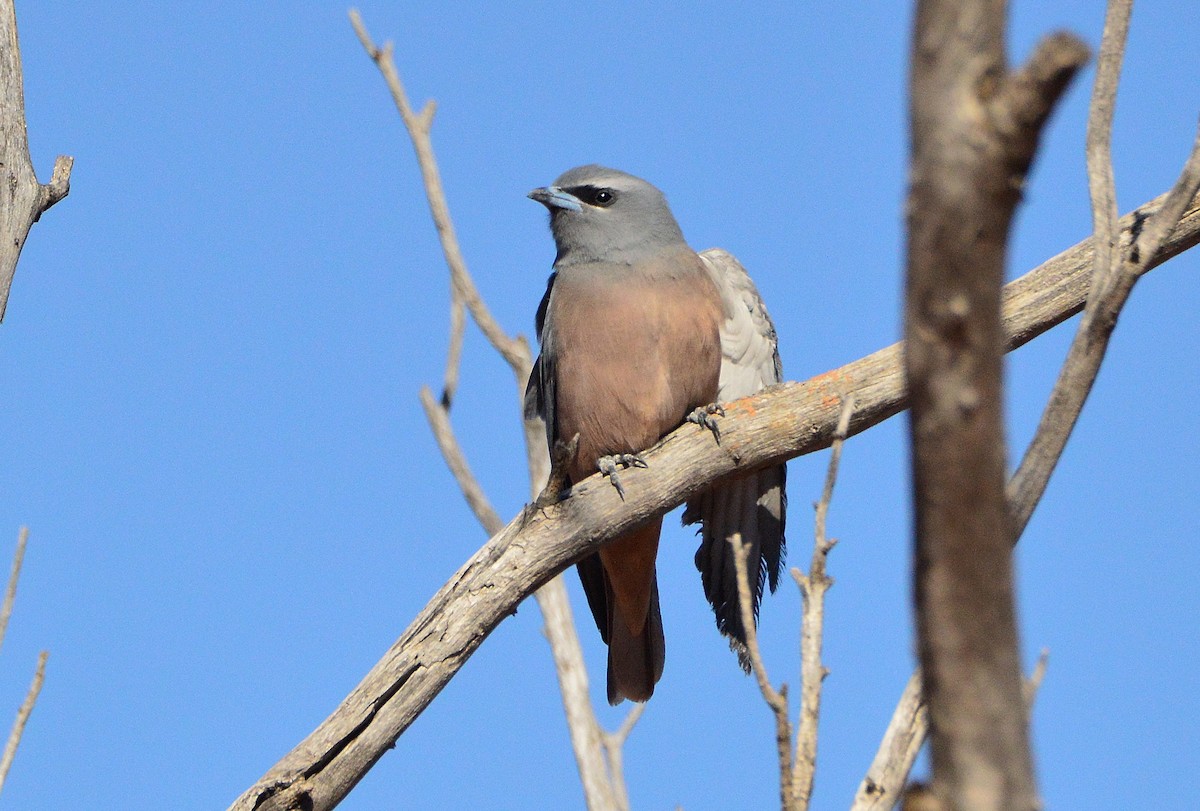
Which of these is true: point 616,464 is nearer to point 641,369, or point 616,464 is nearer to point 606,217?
point 641,369

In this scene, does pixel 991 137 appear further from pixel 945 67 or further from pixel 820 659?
pixel 820 659

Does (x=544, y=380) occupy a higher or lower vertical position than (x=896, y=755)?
higher

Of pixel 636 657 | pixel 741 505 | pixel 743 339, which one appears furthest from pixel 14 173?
pixel 636 657

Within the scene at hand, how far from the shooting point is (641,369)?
6293 mm

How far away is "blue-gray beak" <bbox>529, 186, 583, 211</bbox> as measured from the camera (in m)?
6.98

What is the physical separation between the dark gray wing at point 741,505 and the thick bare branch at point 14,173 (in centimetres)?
352

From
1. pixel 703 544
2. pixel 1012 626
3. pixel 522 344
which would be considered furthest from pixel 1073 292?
pixel 522 344

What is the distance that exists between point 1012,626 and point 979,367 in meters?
0.37

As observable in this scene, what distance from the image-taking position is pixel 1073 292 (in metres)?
5.34

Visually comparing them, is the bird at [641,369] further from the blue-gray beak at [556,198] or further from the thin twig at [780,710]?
the thin twig at [780,710]

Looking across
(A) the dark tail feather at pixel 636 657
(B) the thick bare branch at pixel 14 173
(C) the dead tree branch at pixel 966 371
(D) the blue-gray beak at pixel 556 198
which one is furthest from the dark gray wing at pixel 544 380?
(C) the dead tree branch at pixel 966 371

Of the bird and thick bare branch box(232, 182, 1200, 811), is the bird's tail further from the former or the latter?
thick bare branch box(232, 182, 1200, 811)

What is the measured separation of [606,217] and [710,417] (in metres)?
1.67

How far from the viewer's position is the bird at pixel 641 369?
6.29 meters
